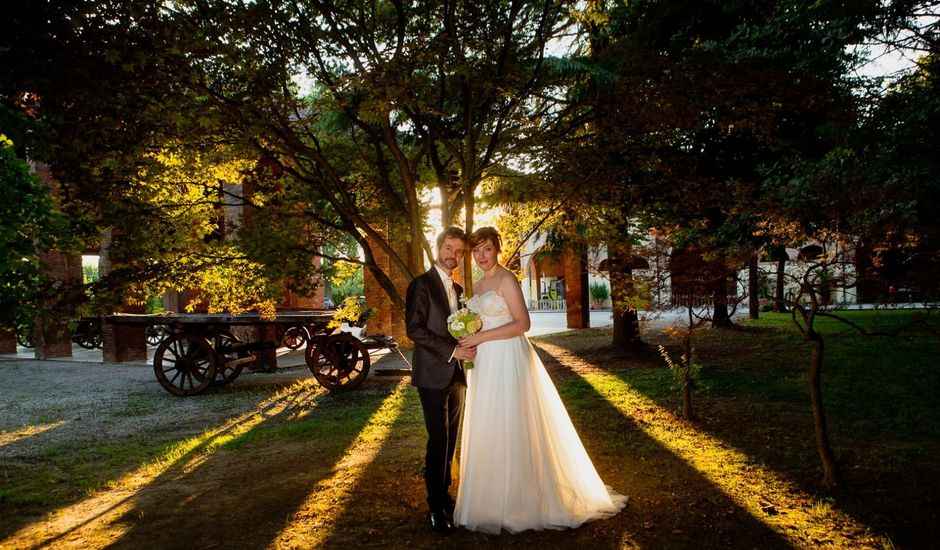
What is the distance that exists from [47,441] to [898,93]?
13.0 metres

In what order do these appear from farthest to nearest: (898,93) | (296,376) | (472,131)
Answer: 1. (296,376)
2. (898,93)
3. (472,131)

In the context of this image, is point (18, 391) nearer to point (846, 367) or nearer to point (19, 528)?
point (19, 528)

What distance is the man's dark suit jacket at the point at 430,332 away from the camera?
3.63 meters

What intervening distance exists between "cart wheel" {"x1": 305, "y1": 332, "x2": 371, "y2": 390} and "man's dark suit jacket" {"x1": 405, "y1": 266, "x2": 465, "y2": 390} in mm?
6104

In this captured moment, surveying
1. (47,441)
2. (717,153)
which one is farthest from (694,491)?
(717,153)

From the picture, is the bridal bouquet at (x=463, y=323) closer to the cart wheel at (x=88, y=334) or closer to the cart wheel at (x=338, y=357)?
the cart wheel at (x=338, y=357)

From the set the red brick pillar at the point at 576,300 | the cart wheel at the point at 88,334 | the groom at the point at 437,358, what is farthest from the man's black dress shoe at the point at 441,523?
the cart wheel at the point at 88,334

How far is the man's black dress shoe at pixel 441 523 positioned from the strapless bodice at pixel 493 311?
1325mm

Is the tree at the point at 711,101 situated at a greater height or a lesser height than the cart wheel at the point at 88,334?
greater

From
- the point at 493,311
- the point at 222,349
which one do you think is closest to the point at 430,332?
the point at 493,311

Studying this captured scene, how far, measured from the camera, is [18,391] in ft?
36.2

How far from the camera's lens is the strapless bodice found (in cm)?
382

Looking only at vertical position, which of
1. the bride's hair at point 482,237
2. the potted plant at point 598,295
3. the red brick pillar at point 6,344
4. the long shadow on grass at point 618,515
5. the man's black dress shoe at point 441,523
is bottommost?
the long shadow on grass at point 618,515

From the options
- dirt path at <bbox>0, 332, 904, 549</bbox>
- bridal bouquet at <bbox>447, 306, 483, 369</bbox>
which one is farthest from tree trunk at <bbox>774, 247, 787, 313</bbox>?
bridal bouquet at <bbox>447, 306, 483, 369</bbox>
